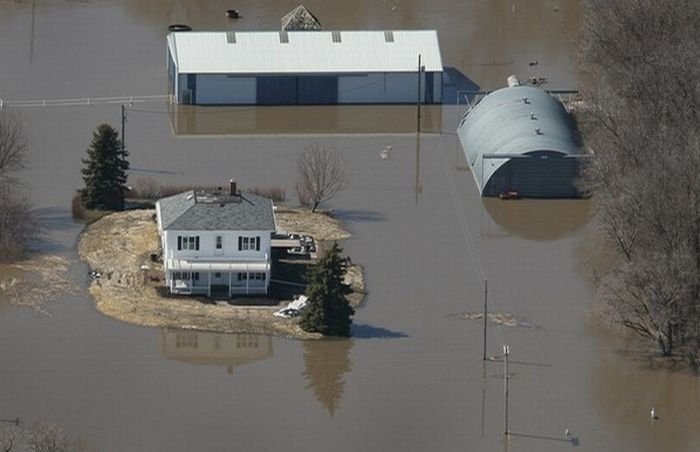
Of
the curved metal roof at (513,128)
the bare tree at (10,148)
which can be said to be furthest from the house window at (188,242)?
the curved metal roof at (513,128)

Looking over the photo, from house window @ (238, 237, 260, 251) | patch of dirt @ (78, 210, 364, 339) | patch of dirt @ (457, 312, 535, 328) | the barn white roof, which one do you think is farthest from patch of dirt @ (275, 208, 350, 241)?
the barn white roof

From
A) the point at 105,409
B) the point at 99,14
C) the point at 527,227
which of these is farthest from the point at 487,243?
the point at 99,14

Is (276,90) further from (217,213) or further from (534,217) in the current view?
(217,213)

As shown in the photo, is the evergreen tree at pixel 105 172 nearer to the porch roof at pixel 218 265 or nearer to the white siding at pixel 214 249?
the white siding at pixel 214 249

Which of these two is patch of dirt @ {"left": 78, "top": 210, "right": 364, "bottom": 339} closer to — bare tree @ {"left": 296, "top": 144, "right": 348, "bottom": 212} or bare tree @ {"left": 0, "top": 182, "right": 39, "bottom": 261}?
bare tree @ {"left": 296, "top": 144, "right": 348, "bottom": 212}

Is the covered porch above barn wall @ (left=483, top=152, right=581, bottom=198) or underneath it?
underneath

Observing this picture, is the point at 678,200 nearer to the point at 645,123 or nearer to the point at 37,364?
the point at 645,123
